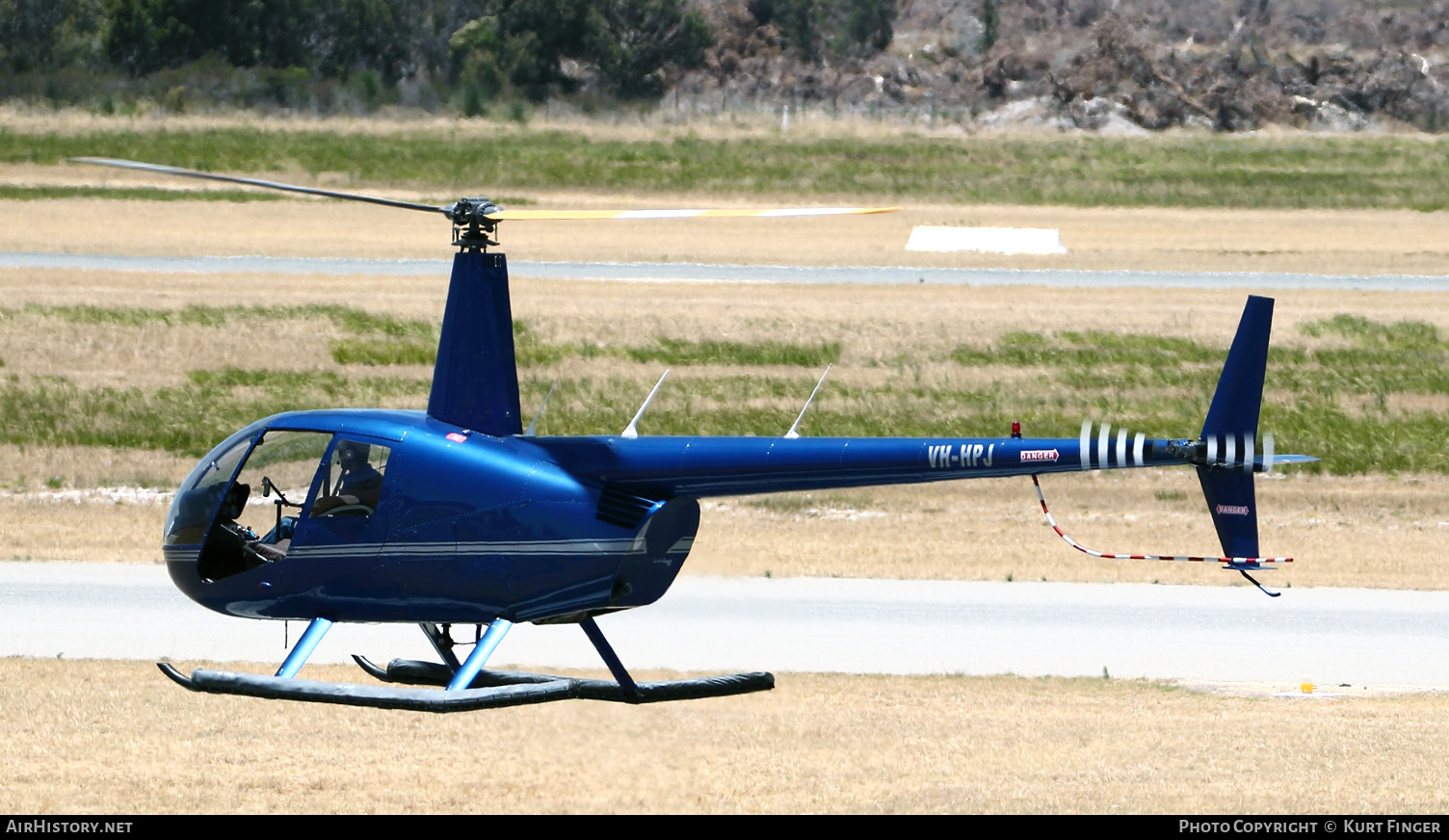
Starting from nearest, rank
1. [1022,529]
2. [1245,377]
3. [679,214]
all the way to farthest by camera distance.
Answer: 1. [1245,377]
2. [679,214]
3. [1022,529]

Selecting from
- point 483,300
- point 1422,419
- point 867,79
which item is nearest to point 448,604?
point 483,300

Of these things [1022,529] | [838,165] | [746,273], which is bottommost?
[838,165]

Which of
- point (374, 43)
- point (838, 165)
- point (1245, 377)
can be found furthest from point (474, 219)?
point (374, 43)

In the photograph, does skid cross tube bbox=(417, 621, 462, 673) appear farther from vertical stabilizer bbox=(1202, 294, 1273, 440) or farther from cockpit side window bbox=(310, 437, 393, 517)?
vertical stabilizer bbox=(1202, 294, 1273, 440)

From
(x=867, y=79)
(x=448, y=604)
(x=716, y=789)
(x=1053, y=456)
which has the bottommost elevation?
(x=867, y=79)

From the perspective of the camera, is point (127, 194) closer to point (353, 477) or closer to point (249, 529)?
point (249, 529)

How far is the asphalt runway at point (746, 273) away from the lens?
33719 mm

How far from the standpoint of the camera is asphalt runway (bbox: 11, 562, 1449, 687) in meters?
13.9

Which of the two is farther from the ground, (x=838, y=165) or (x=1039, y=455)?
(x=1039, y=455)

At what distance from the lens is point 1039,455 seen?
10320 millimetres

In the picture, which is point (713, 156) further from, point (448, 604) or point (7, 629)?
point (448, 604)

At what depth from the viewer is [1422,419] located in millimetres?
24125

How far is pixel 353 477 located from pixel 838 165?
40.1m

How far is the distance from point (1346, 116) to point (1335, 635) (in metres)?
61.0
